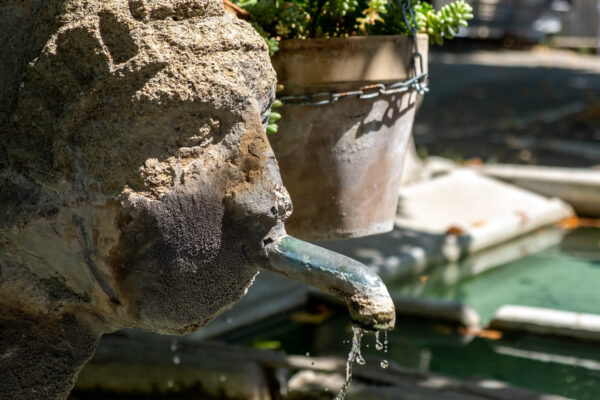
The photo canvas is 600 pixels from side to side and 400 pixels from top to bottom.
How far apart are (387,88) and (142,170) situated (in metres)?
0.99

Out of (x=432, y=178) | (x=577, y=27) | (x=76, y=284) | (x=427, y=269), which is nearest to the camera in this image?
(x=76, y=284)

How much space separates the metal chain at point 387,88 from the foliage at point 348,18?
0.5 inches

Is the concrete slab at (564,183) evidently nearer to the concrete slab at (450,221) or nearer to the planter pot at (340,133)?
the concrete slab at (450,221)

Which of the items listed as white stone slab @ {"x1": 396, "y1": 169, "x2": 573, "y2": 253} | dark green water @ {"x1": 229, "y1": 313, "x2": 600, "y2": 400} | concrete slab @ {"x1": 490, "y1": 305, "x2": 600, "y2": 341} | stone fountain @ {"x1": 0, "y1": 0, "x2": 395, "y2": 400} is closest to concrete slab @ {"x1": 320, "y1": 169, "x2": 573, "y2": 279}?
white stone slab @ {"x1": 396, "y1": 169, "x2": 573, "y2": 253}

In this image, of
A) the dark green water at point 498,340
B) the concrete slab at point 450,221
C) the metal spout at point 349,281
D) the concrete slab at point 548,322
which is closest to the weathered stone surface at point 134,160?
the metal spout at point 349,281

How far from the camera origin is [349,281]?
167 centimetres

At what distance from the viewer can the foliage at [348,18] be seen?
2350mm

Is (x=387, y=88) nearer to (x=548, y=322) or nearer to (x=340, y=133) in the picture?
(x=340, y=133)

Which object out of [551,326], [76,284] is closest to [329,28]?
[76,284]

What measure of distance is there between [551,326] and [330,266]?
301cm

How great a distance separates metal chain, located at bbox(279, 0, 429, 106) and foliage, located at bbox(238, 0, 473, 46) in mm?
13

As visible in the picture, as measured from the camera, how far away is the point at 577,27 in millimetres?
21016

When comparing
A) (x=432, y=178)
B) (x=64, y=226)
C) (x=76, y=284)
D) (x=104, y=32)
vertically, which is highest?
(x=104, y=32)

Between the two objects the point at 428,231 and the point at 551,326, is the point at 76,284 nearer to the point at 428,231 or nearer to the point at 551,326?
the point at 551,326
